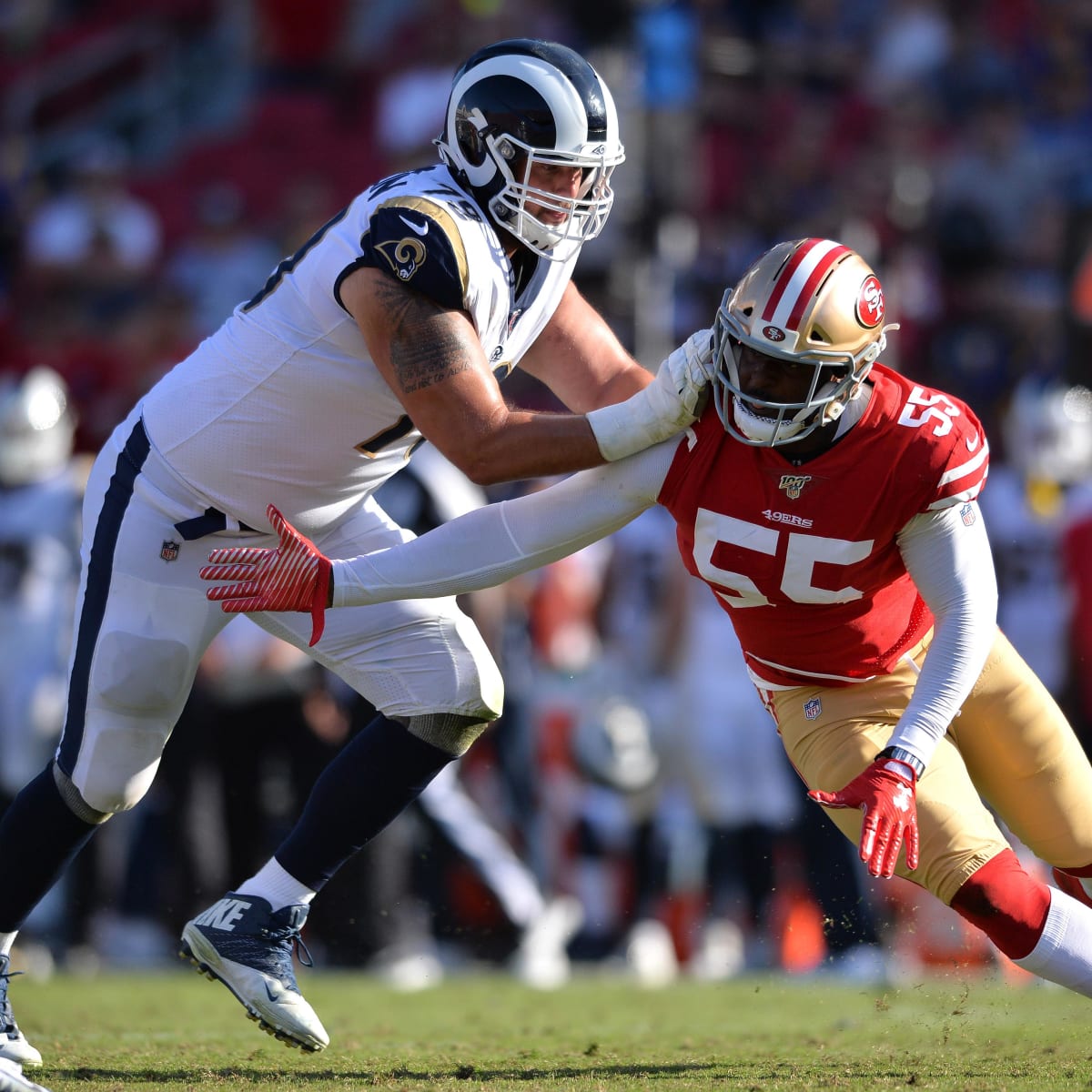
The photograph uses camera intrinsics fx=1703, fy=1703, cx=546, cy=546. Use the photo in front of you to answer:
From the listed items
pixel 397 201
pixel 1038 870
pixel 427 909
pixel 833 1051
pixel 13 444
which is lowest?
pixel 427 909

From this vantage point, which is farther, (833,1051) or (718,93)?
(718,93)

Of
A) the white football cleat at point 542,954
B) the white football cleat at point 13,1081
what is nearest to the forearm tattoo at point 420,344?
the white football cleat at point 13,1081

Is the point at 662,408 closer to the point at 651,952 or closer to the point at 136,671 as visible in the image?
the point at 136,671

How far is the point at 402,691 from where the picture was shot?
415cm

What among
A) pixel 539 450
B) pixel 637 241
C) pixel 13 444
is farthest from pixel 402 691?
pixel 637 241

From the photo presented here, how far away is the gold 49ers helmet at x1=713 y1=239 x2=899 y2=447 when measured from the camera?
3.60m

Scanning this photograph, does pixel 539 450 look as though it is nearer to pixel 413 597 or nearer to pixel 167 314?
pixel 413 597

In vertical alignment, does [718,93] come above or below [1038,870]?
above

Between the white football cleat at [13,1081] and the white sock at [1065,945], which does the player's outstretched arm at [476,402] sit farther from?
the white football cleat at [13,1081]

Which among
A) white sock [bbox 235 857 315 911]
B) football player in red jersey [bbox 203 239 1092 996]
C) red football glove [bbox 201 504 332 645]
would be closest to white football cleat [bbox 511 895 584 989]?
white sock [bbox 235 857 315 911]

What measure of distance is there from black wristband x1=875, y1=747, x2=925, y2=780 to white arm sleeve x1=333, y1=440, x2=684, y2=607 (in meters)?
0.76

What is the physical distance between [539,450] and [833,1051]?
174 centimetres

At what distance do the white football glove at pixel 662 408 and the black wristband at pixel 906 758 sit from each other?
0.83 meters

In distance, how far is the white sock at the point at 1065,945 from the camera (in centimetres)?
360
